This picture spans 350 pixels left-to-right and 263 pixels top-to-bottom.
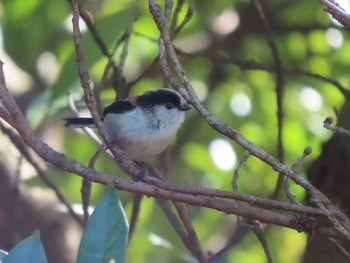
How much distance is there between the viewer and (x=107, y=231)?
1606 millimetres

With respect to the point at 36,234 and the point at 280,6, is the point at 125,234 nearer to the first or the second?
the point at 36,234

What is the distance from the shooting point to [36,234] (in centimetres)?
160

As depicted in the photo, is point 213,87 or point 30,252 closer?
point 30,252

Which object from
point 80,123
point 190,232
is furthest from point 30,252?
point 80,123

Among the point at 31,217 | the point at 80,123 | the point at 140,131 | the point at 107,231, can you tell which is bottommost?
the point at 107,231

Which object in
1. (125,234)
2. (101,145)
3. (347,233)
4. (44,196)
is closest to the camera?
(125,234)

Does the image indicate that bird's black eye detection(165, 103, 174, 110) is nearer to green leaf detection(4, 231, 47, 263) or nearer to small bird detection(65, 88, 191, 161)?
small bird detection(65, 88, 191, 161)

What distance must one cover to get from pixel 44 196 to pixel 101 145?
79cm

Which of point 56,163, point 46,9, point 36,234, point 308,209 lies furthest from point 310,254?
point 46,9

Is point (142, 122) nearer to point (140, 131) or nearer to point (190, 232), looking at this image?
point (140, 131)

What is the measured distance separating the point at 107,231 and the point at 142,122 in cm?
160

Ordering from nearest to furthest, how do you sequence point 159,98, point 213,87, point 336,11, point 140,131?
1. point 336,11
2. point 140,131
3. point 159,98
4. point 213,87

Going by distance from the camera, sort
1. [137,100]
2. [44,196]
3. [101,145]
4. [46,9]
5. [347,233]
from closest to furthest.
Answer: [347,233], [101,145], [137,100], [44,196], [46,9]

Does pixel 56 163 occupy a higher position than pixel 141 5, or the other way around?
pixel 141 5
